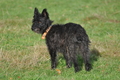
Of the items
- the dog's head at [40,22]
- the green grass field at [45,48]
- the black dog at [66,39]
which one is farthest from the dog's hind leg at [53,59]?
the dog's head at [40,22]

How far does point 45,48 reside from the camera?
30.4 feet

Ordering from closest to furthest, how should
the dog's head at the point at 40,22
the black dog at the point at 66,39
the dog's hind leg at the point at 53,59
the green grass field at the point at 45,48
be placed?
the green grass field at the point at 45,48
the black dog at the point at 66,39
the dog's hind leg at the point at 53,59
the dog's head at the point at 40,22

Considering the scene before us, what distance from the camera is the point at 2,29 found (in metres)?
12.9

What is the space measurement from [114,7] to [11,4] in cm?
916

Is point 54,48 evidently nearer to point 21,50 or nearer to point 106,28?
point 21,50

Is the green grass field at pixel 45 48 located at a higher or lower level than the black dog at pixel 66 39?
lower

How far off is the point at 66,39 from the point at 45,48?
86.2 inches

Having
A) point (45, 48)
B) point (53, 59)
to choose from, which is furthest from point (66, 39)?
point (45, 48)

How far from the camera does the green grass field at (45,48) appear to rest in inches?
270

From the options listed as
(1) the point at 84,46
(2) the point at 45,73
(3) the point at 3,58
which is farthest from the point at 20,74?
(1) the point at 84,46

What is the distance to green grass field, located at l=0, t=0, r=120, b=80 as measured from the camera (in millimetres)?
6855

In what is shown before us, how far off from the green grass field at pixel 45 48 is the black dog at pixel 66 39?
16.4 inches

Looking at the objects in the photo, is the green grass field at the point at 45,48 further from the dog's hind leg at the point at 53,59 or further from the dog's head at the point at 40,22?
the dog's head at the point at 40,22

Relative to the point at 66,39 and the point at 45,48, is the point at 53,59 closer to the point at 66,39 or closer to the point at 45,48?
the point at 66,39
